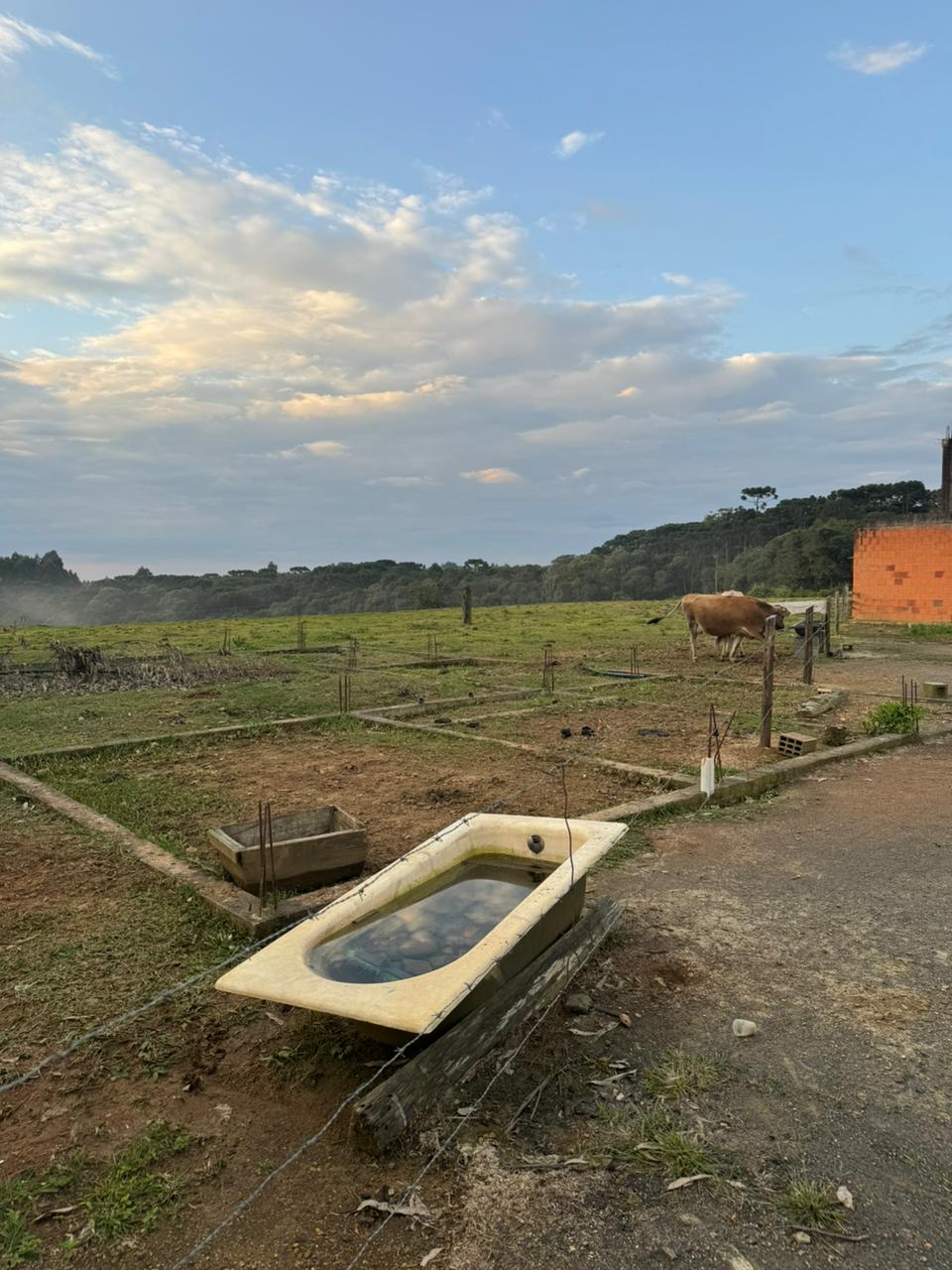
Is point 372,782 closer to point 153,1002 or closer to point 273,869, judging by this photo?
point 273,869

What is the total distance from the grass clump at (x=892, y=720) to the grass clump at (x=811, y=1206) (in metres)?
8.04

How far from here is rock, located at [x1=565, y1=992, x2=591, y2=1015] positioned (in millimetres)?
3686

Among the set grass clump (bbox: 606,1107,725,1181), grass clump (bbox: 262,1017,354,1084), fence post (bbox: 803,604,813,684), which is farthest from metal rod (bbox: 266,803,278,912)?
fence post (bbox: 803,604,813,684)

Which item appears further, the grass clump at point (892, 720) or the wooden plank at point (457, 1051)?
the grass clump at point (892, 720)

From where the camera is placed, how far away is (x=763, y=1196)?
8.48ft

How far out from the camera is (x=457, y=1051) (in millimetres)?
3033

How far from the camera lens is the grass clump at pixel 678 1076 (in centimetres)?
310

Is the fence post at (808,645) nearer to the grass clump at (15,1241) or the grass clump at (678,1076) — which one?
the grass clump at (678,1076)

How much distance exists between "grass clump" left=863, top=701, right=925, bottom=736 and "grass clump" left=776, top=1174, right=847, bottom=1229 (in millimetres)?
8043

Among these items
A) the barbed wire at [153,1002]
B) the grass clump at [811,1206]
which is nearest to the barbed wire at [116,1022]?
the barbed wire at [153,1002]

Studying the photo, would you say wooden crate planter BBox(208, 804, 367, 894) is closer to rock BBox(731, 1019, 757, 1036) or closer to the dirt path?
the dirt path

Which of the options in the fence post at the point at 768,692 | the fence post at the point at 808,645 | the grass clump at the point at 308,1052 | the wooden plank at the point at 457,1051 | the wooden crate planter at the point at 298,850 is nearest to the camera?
the wooden plank at the point at 457,1051

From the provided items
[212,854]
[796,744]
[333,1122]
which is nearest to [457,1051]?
[333,1122]

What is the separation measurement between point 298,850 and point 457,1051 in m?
2.39
